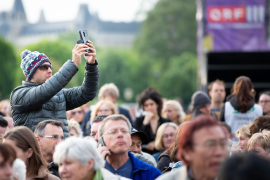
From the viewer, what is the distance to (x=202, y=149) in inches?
119

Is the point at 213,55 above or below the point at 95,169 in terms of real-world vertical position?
above

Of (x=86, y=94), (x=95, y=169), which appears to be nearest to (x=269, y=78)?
(x=86, y=94)

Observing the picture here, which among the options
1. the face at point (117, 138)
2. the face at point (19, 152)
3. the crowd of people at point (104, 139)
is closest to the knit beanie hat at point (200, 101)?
the crowd of people at point (104, 139)

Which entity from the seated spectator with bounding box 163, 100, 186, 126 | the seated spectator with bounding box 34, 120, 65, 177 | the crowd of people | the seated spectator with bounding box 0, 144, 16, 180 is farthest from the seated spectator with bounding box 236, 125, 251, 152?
the seated spectator with bounding box 163, 100, 186, 126

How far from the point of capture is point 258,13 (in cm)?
1866

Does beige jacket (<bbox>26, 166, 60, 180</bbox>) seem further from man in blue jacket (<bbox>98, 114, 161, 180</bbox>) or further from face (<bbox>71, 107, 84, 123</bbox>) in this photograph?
face (<bbox>71, 107, 84, 123</bbox>)

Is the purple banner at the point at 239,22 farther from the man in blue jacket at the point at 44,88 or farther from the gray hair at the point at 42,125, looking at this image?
the gray hair at the point at 42,125

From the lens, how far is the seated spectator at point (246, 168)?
2432 mm

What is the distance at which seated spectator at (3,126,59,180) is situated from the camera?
414cm

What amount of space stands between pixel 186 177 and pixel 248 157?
71 cm

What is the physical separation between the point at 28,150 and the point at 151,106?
4388 millimetres

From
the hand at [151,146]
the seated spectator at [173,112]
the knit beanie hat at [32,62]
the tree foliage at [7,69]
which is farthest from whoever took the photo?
the tree foliage at [7,69]

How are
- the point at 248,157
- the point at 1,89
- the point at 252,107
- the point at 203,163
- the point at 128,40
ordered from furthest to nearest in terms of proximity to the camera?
the point at 128,40
the point at 1,89
the point at 252,107
the point at 203,163
the point at 248,157

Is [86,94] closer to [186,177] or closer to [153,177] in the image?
[153,177]
